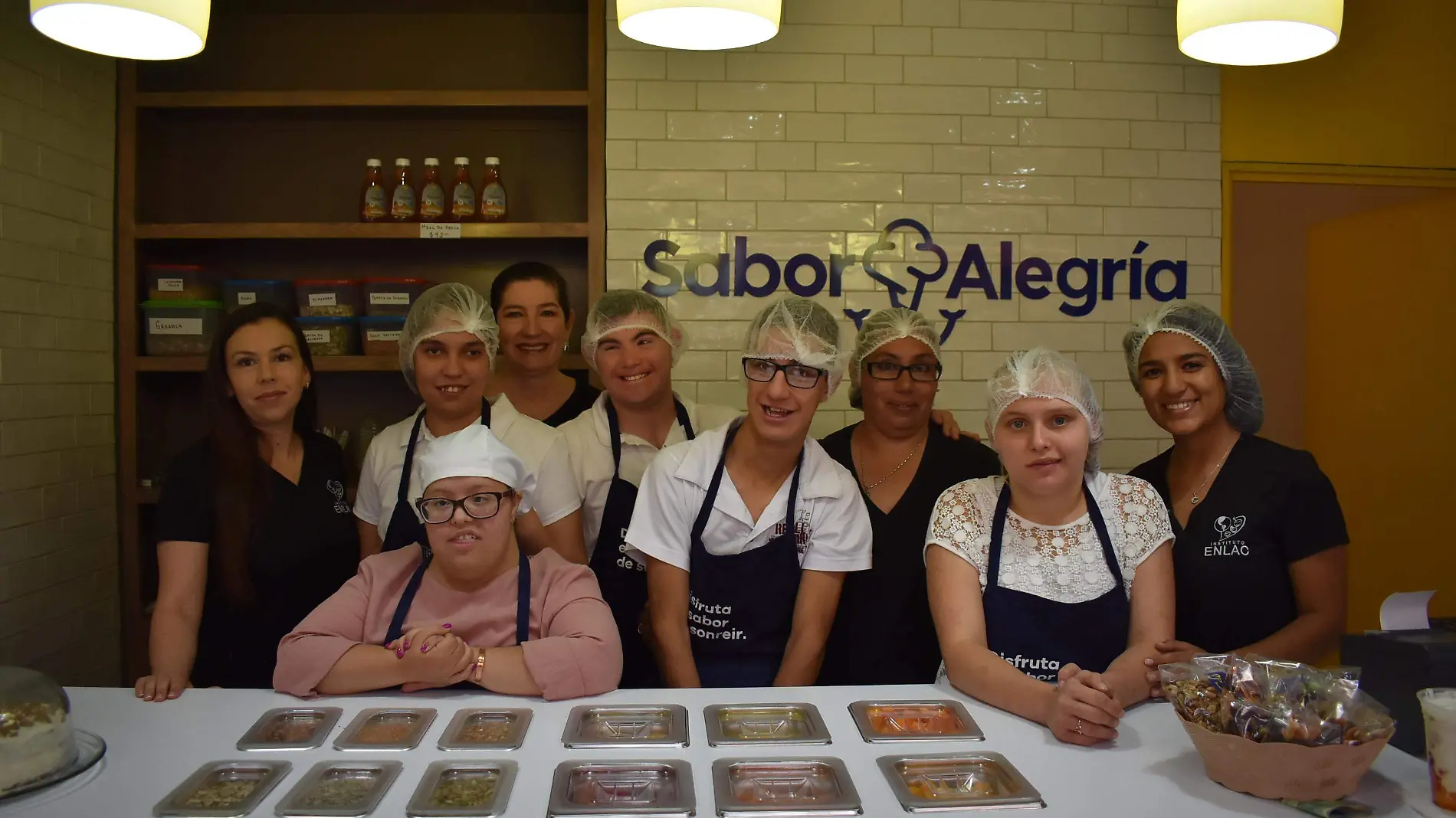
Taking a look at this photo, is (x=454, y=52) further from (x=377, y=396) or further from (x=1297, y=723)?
A: (x=1297, y=723)

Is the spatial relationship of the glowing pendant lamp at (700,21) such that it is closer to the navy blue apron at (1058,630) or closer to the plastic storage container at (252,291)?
the navy blue apron at (1058,630)

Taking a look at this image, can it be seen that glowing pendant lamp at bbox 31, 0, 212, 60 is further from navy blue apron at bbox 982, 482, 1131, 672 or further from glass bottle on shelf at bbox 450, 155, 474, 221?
navy blue apron at bbox 982, 482, 1131, 672

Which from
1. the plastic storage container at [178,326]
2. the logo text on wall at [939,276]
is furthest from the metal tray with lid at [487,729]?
the plastic storage container at [178,326]

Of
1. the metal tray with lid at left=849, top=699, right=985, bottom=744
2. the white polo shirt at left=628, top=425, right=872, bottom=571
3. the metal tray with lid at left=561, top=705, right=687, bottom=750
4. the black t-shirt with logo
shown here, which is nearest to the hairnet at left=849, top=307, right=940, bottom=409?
the white polo shirt at left=628, top=425, right=872, bottom=571

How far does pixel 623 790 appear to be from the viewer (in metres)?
1.48

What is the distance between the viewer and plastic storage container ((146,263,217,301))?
351 cm

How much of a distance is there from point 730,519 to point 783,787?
3.04ft

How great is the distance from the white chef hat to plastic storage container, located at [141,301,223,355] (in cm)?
194

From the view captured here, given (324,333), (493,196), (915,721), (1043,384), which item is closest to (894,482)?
(1043,384)

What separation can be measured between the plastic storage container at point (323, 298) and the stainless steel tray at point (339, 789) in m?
2.30

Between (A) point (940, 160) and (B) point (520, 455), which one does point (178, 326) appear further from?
(A) point (940, 160)

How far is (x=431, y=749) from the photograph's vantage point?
1621 mm

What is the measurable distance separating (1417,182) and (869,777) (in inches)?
154

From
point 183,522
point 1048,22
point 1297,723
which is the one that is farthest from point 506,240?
point 1297,723
